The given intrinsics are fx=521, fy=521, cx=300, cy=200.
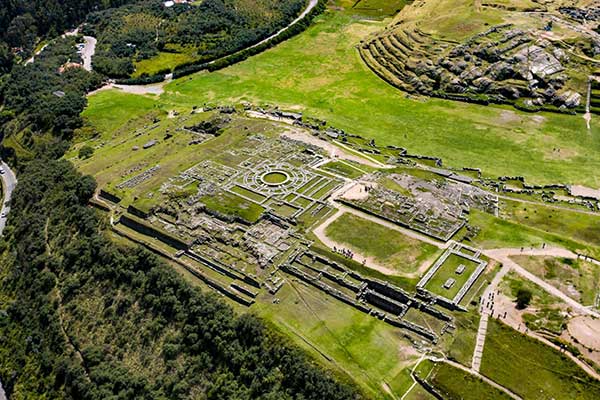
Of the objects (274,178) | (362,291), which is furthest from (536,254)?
(274,178)

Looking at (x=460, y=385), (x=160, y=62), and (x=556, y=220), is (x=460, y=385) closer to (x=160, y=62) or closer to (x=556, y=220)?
(x=556, y=220)

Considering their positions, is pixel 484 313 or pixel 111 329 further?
pixel 111 329

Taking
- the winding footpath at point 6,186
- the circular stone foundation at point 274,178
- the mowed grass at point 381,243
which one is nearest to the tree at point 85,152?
the winding footpath at point 6,186

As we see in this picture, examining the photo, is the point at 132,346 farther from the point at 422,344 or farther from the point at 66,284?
the point at 422,344

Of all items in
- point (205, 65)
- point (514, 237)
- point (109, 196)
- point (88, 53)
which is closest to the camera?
point (514, 237)

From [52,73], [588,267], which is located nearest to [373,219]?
[588,267]

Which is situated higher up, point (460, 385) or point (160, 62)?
point (160, 62)

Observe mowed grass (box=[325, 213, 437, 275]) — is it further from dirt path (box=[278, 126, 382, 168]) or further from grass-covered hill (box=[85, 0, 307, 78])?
grass-covered hill (box=[85, 0, 307, 78])
